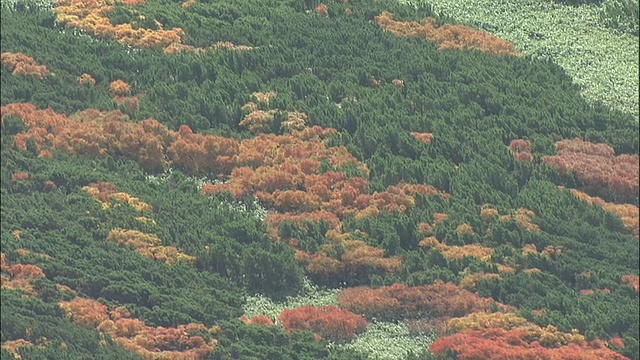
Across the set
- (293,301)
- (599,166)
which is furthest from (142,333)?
(599,166)

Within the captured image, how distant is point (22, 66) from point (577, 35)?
23.6 meters

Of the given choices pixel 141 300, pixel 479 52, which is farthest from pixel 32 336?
pixel 479 52

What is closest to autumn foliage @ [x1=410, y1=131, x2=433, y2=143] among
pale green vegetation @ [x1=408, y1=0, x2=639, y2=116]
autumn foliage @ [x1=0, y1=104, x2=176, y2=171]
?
pale green vegetation @ [x1=408, y1=0, x2=639, y2=116]

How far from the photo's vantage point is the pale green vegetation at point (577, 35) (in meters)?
73.1

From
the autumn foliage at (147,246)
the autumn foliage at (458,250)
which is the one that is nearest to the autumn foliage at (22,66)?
the autumn foliage at (147,246)

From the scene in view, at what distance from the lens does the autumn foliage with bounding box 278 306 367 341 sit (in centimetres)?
5606

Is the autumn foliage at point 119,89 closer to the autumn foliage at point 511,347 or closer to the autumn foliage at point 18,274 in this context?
the autumn foliage at point 18,274

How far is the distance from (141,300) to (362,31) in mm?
22439

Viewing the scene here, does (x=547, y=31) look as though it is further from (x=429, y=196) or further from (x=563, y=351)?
(x=563, y=351)

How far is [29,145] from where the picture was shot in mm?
64062

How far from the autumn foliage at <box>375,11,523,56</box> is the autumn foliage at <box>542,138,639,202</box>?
833 centimetres

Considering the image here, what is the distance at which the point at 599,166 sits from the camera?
66.1m

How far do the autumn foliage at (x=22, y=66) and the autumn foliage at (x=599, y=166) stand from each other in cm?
1881

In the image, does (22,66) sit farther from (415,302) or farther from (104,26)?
(415,302)
